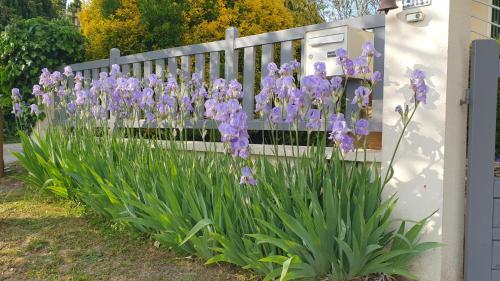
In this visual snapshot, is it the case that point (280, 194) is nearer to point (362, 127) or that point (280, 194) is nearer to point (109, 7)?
point (362, 127)

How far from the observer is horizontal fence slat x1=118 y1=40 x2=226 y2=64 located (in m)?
4.15

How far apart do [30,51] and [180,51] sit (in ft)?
10.4

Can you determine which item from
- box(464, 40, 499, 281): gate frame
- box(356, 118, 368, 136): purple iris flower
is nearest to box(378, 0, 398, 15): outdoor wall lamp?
box(464, 40, 499, 281): gate frame

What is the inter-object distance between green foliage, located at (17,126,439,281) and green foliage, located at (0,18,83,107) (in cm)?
400

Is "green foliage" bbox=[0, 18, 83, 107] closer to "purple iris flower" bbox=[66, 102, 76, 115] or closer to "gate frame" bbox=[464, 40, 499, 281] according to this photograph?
"purple iris flower" bbox=[66, 102, 76, 115]

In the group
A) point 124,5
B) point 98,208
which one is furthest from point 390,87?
point 124,5

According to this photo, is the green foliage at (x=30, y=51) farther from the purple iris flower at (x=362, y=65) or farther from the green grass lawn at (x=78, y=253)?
the purple iris flower at (x=362, y=65)

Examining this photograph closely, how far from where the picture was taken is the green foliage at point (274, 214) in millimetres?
2182

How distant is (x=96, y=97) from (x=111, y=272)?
1944 millimetres

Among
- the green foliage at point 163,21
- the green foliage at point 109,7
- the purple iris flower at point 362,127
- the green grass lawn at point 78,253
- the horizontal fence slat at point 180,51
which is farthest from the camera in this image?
the green foliage at point 109,7

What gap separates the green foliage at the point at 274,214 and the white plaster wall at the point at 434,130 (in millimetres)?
123

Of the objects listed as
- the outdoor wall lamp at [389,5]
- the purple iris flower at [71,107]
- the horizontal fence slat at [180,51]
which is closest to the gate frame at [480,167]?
the outdoor wall lamp at [389,5]

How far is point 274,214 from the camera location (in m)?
2.36

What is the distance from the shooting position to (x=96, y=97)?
4133 millimetres
